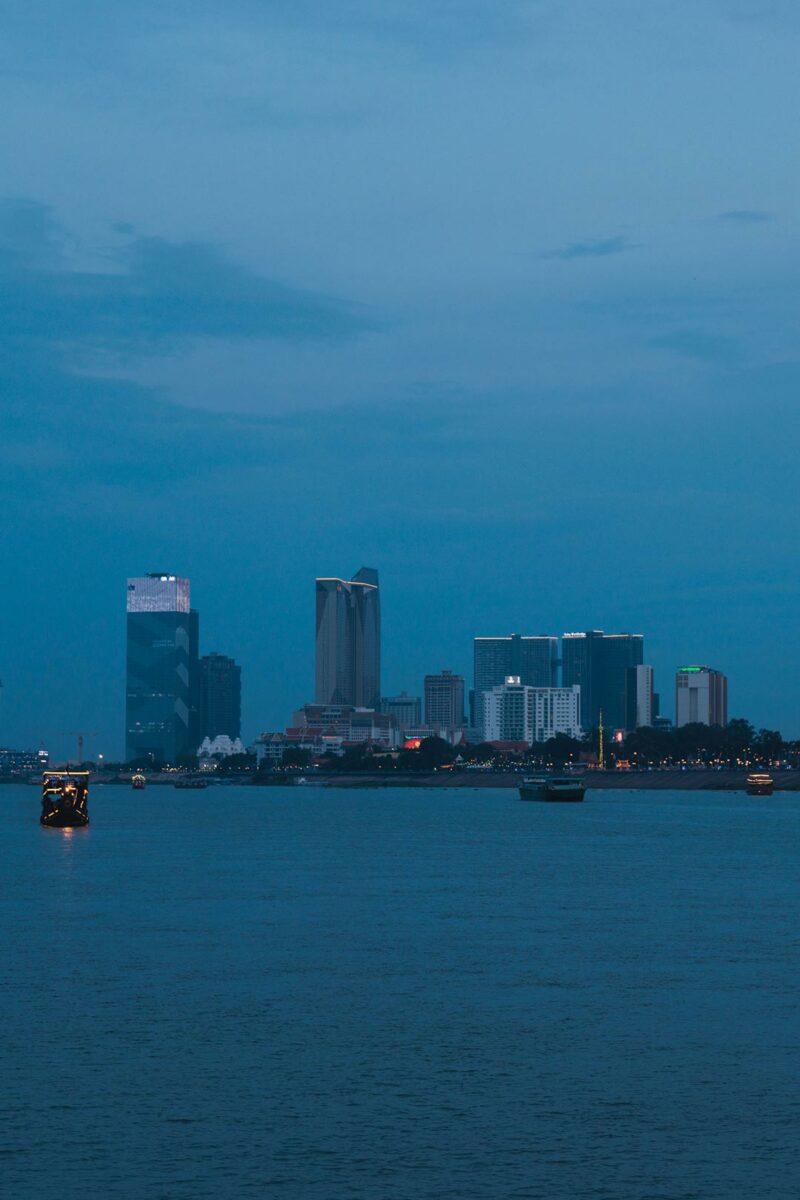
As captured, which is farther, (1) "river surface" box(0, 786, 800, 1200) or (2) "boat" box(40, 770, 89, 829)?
(2) "boat" box(40, 770, 89, 829)

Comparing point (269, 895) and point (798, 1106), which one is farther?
point (269, 895)

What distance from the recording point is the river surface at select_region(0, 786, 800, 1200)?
2694cm

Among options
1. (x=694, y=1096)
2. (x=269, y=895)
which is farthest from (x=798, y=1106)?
(x=269, y=895)

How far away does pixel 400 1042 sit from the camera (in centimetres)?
3703

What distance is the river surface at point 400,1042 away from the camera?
26.9 m

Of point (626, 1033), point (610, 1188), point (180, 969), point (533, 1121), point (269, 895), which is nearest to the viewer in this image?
point (610, 1188)

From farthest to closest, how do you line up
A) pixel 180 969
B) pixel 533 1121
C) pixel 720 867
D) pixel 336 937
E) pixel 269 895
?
1. pixel 720 867
2. pixel 269 895
3. pixel 336 937
4. pixel 180 969
5. pixel 533 1121

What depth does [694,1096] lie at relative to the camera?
31578 millimetres

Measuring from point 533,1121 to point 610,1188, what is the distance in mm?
4341

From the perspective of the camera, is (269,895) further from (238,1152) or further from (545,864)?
(238,1152)

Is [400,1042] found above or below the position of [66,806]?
above

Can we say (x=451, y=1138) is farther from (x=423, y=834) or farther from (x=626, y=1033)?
(x=423, y=834)

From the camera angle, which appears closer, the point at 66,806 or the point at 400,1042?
the point at 400,1042

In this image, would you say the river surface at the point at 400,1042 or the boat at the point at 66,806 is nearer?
the river surface at the point at 400,1042
